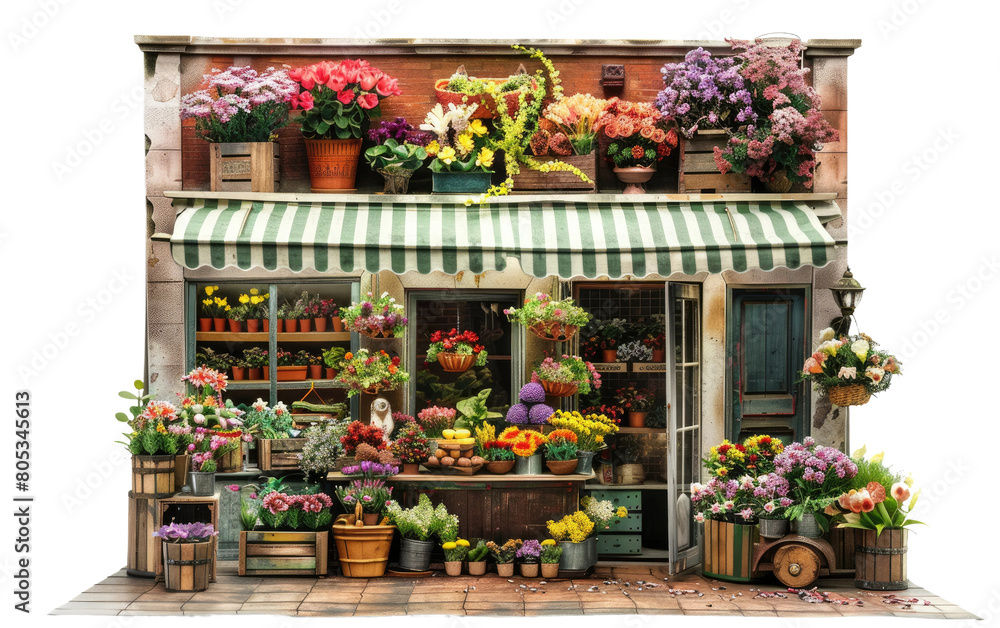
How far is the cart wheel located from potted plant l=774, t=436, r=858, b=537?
0.18 meters

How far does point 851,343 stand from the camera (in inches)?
408

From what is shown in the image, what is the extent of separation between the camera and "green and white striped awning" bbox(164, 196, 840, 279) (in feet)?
32.3

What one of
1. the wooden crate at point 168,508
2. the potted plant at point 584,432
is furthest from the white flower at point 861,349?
the wooden crate at point 168,508

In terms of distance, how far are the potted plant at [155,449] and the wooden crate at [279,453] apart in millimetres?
875

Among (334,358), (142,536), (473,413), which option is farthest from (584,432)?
(142,536)

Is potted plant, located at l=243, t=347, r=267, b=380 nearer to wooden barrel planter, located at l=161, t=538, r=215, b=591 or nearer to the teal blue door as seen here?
wooden barrel planter, located at l=161, t=538, r=215, b=591

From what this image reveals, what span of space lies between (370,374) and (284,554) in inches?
77.3

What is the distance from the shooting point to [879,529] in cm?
924

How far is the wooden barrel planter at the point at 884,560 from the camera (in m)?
9.30

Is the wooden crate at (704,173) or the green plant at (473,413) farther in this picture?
the wooden crate at (704,173)

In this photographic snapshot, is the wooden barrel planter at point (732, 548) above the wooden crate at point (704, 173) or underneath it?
underneath

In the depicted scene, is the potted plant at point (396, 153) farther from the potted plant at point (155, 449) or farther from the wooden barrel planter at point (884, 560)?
the wooden barrel planter at point (884, 560)

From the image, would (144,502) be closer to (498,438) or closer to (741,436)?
(498,438)

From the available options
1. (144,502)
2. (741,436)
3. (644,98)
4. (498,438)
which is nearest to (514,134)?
(644,98)
